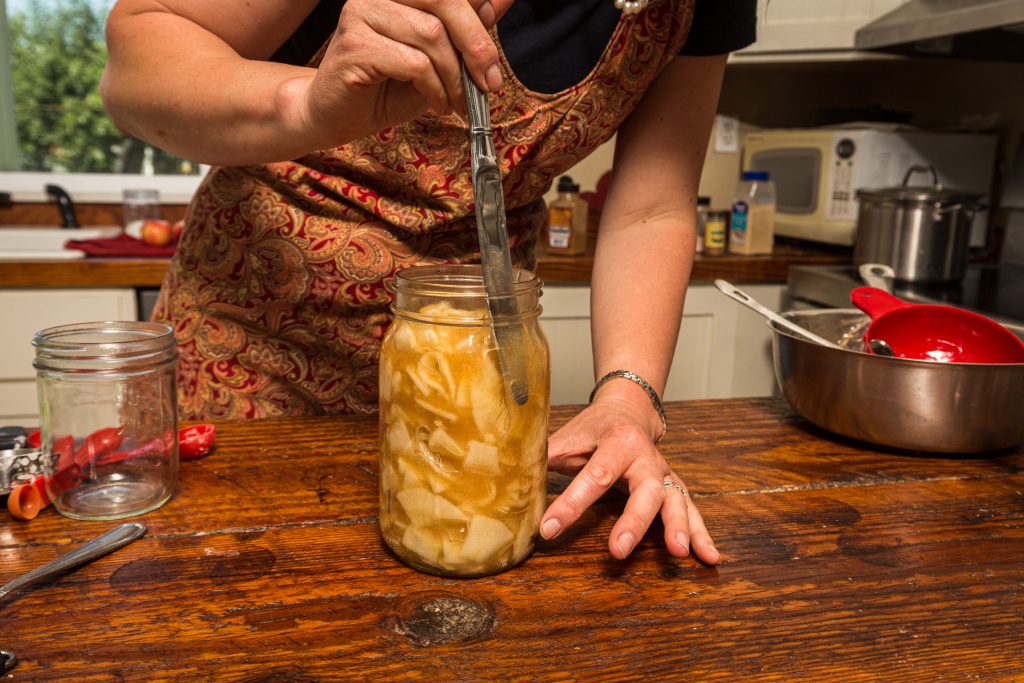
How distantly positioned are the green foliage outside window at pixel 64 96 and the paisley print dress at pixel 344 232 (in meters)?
1.94

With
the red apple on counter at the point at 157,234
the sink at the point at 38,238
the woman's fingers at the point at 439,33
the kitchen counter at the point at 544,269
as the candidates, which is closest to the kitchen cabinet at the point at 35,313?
the kitchen counter at the point at 544,269

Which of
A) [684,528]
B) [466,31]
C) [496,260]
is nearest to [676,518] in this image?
[684,528]

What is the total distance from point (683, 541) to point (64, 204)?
2.40 metres

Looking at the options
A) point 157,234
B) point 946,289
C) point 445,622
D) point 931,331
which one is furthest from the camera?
point 157,234

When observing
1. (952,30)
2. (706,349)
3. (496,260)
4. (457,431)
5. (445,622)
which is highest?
(952,30)

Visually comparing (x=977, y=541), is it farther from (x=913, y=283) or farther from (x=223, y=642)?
(x=913, y=283)

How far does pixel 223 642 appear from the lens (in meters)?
0.46

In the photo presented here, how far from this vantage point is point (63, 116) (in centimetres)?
266

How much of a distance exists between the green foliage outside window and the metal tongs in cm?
249

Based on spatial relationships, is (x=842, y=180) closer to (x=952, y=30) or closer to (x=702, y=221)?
(x=702, y=221)

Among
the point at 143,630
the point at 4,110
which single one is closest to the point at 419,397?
the point at 143,630

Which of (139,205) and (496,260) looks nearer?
(496,260)

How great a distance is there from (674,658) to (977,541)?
0.31m

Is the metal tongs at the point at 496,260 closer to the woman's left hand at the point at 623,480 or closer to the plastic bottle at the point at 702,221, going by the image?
the woman's left hand at the point at 623,480
